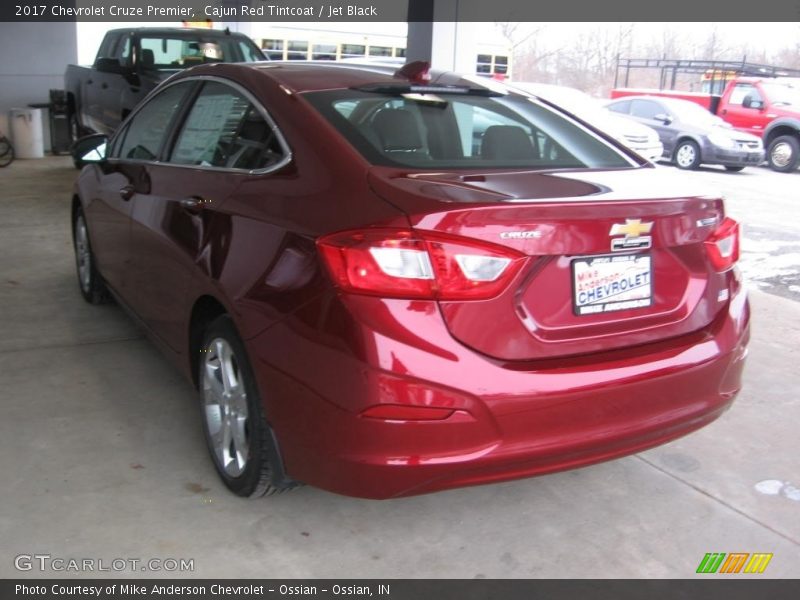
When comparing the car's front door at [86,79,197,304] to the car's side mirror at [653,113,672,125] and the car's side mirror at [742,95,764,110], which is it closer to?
the car's side mirror at [653,113,672,125]

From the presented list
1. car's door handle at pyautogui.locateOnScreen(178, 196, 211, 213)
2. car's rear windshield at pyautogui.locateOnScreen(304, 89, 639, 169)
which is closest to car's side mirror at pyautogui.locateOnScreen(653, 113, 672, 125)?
car's rear windshield at pyautogui.locateOnScreen(304, 89, 639, 169)

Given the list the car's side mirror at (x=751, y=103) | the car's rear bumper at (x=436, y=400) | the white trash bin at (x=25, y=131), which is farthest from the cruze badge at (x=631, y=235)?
the car's side mirror at (x=751, y=103)

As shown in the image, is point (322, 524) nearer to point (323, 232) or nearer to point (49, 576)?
point (49, 576)

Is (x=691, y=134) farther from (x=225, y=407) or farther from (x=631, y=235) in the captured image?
(x=225, y=407)

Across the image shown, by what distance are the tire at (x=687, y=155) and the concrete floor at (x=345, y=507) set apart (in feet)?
41.8

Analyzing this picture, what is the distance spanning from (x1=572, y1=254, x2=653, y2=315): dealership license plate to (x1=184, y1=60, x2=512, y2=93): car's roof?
1191 mm

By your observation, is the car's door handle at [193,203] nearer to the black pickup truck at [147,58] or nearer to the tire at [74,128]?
the black pickup truck at [147,58]

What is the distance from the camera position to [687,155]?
1603cm

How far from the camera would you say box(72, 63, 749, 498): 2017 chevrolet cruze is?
2.23m

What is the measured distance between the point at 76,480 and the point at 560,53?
65.6 feet

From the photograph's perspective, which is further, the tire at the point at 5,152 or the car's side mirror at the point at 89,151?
the tire at the point at 5,152

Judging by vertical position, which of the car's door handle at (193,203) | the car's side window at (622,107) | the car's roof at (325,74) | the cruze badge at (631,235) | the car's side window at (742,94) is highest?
the car's roof at (325,74)

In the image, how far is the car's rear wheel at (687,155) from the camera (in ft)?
52.0

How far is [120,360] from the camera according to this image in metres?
4.31
